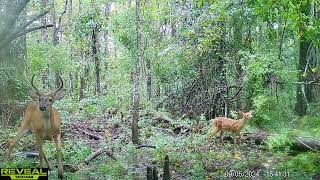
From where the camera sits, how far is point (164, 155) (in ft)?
38.8

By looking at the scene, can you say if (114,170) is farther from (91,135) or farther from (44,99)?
(91,135)

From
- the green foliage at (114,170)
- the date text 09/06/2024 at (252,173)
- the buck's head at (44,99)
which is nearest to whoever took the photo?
the date text 09/06/2024 at (252,173)

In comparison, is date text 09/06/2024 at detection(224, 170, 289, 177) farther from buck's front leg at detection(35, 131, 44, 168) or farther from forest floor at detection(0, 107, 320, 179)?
buck's front leg at detection(35, 131, 44, 168)

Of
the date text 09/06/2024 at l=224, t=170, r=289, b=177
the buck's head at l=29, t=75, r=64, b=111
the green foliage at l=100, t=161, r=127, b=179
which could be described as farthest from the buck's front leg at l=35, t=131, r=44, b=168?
the date text 09/06/2024 at l=224, t=170, r=289, b=177

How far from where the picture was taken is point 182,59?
64.6 ft

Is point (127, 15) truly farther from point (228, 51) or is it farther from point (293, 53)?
point (293, 53)

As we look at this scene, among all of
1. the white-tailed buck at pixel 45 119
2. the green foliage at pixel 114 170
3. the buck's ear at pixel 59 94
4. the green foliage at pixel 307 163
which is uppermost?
the buck's ear at pixel 59 94

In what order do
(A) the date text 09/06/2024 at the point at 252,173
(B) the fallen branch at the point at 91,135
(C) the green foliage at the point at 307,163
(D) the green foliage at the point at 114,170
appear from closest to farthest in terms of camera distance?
(C) the green foliage at the point at 307,163 → (A) the date text 09/06/2024 at the point at 252,173 → (D) the green foliage at the point at 114,170 → (B) the fallen branch at the point at 91,135

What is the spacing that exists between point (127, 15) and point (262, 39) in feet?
36.8

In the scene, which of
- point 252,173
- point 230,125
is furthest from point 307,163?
point 230,125

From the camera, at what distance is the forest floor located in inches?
396

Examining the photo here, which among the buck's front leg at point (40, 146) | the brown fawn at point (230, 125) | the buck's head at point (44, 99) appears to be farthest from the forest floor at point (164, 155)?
the buck's head at point (44, 99)

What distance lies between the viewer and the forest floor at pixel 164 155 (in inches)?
396

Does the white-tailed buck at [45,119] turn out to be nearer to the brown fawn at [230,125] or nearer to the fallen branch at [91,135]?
the fallen branch at [91,135]
